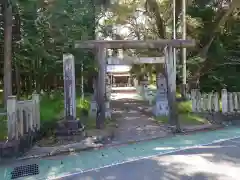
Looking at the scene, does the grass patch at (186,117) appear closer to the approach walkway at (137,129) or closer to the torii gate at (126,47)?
the approach walkway at (137,129)

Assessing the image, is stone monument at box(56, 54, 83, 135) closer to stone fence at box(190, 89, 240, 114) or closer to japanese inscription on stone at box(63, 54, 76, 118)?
japanese inscription on stone at box(63, 54, 76, 118)

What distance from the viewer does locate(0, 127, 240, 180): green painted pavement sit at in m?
5.59

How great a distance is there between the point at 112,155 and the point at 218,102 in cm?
612

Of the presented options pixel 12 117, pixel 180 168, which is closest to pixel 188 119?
pixel 180 168

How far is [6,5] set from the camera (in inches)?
364

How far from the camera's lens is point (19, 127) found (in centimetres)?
673

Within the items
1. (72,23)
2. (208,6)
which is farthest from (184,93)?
(72,23)

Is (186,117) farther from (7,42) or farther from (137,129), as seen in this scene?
(7,42)

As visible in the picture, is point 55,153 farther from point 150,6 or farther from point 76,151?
point 150,6

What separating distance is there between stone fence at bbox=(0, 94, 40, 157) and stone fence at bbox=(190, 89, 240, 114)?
658 cm

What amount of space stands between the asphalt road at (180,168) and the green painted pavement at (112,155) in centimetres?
36

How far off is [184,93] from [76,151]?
25.4 ft

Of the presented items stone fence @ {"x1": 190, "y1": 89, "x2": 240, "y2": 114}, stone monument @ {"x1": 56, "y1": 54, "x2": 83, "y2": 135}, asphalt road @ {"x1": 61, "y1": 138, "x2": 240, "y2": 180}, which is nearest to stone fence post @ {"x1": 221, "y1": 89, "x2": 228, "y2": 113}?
stone fence @ {"x1": 190, "y1": 89, "x2": 240, "y2": 114}

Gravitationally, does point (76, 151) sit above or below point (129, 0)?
below
